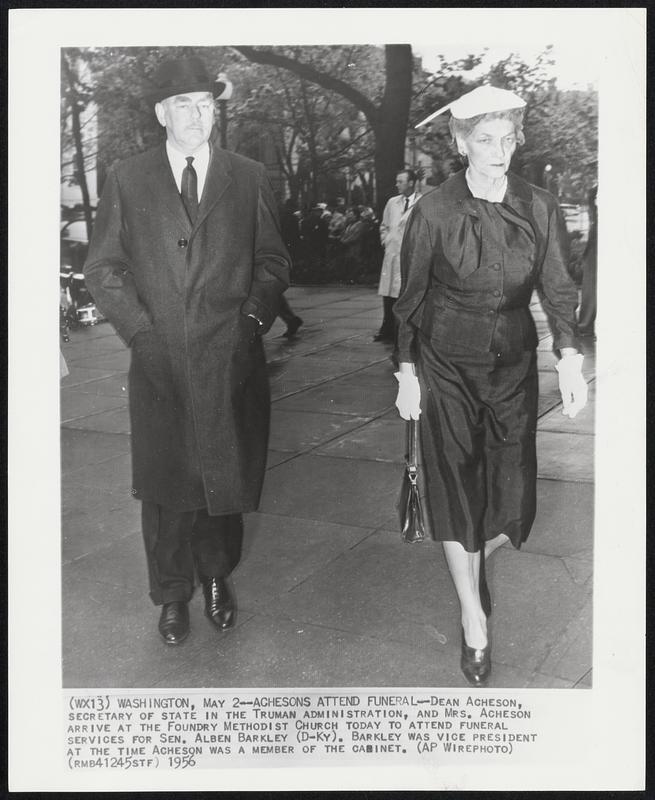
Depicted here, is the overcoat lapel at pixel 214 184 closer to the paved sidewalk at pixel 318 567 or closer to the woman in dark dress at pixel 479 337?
the paved sidewalk at pixel 318 567

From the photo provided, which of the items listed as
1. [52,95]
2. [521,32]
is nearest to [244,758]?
[52,95]

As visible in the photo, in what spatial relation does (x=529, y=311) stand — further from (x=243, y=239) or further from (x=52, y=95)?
(x=52, y=95)

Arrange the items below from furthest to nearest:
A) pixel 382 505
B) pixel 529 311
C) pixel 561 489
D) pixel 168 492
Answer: pixel 382 505, pixel 561 489, pixel 168 492, pixel 529 311

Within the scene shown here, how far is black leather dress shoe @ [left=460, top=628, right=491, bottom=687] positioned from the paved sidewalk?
0.16 feet

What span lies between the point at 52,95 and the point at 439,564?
241 cm

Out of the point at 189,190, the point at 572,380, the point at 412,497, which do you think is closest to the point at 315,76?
the point at 189,190

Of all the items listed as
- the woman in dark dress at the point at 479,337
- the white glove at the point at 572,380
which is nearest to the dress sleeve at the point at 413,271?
the woman in dark dress at the point at 479,337

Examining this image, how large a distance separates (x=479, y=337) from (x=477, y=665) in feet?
3.85

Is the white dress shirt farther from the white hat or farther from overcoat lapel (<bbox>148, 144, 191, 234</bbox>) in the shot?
the white hat

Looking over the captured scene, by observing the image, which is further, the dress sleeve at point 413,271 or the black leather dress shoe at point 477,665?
the black leather dress shoe at point 477,665

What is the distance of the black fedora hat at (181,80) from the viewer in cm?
329

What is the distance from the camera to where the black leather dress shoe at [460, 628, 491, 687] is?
3285mm

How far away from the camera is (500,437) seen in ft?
10.7

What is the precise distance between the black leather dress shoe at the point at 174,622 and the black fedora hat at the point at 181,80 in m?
1.89
